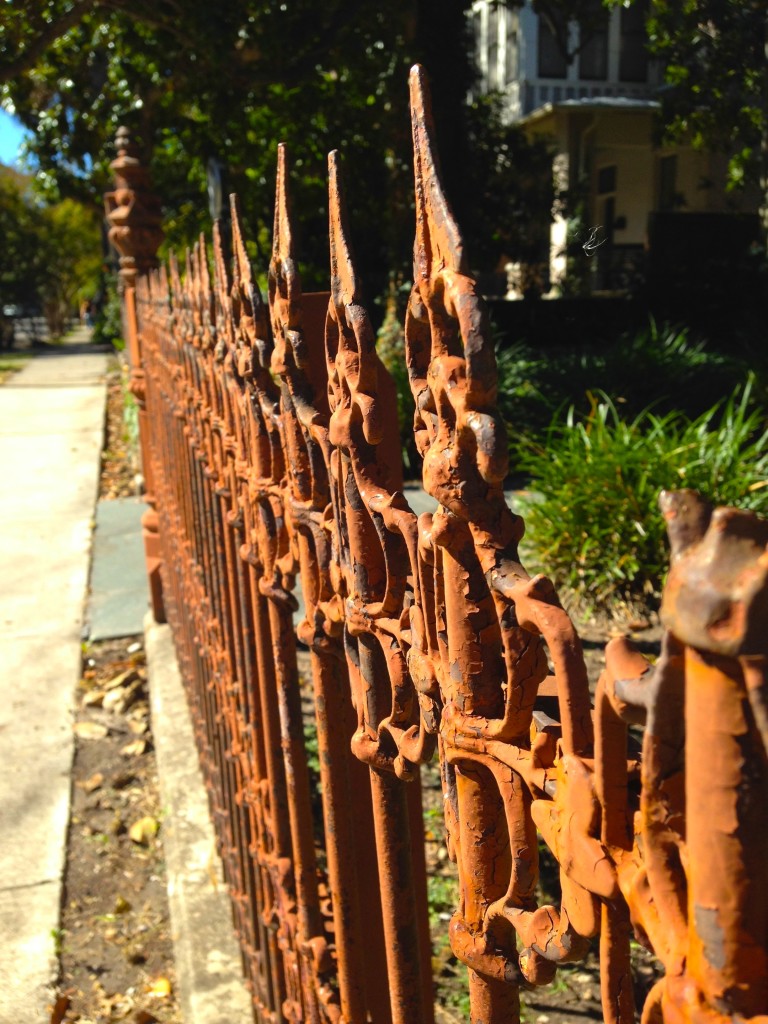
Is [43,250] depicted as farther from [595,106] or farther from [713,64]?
[713,64]

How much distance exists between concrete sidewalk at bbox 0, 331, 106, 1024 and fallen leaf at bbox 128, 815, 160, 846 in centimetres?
24

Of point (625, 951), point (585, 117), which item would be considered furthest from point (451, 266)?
point (585, 117)

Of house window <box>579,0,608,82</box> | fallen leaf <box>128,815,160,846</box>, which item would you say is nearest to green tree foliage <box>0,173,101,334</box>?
house window <box>579,0,608,82</box>

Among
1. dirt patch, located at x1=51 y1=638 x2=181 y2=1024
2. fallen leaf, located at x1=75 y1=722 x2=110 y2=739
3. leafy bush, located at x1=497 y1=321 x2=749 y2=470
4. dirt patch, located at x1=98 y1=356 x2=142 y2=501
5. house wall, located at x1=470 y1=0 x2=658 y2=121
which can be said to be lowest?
dirt patch, located at x1=51 y1=638 x2=181 y2=1024

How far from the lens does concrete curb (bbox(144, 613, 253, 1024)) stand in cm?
256

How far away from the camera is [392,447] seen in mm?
1189

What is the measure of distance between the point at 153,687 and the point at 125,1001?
5.33ft

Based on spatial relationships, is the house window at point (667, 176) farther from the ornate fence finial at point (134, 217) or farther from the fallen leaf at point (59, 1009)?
the fallen leaf at point (59, 1009)

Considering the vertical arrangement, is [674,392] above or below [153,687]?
above

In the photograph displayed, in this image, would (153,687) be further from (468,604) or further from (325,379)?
(468,604)

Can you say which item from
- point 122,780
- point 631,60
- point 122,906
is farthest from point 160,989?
point 631,60

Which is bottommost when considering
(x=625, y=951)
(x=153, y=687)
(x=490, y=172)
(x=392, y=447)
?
(x=153, y=687)

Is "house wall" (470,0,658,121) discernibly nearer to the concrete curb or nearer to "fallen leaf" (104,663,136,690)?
"fallen leaf" (104,663,136,690)

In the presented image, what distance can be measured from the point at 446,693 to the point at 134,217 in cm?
456
